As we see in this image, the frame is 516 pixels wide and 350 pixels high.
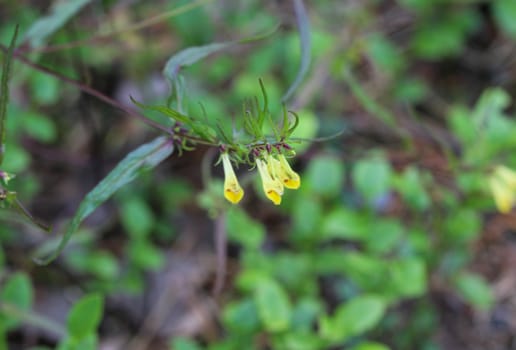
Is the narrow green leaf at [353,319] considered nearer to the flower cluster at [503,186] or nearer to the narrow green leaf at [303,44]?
the flower cluster at [503,186]

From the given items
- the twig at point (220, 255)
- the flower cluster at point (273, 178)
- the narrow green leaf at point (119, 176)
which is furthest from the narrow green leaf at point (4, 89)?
the twig at point (220, 255)

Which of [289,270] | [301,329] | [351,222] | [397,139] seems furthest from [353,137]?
[301,329]

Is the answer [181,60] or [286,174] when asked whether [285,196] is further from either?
[286,174]

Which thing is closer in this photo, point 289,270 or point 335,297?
point 289,270

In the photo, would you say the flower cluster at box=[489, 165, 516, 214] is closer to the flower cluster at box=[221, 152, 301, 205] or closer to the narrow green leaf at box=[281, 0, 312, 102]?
the narrow green leaf at box=[281, 0, 312, 102]

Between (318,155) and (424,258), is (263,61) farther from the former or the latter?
(424,258)

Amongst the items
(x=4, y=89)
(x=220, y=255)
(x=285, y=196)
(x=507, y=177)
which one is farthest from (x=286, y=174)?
(x=285, y=196)
